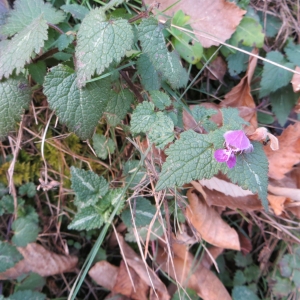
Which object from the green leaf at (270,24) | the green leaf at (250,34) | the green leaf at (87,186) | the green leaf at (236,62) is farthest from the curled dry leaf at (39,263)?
the green leaf at (270,24)

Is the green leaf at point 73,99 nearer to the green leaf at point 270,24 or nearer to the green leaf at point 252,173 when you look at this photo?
the green leaf at point 252,173

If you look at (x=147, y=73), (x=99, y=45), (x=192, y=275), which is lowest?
(x=192, y=275)

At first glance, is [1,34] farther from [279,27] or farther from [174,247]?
[279,27]

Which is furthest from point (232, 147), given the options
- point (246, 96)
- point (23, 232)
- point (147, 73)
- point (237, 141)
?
point (23, 232)

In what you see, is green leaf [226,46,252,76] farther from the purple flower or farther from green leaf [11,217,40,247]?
green leaf [11,217,40,247]

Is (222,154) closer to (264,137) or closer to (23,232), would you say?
(264,137)

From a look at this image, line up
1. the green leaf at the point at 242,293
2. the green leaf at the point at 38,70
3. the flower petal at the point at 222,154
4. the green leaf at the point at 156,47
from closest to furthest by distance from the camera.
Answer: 1. the flower petal at the point at 222,154
2. the green leaf at the point at 156,47
3. the green leaf at the point at 38,70
4. the green leaf at the point at 242,293
